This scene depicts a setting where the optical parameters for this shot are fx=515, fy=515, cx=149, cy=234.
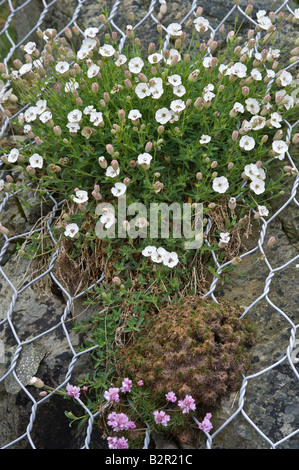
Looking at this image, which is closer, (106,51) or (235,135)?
(235,135)

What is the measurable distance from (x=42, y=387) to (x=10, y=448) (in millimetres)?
316

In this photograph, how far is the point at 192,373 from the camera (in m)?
1.98

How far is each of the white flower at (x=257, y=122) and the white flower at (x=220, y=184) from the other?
29cm

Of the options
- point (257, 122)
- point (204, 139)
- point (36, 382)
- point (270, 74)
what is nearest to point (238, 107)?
point (257, 122)

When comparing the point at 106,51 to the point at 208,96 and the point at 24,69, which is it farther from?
the point at 208,96

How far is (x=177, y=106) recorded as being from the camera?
2439mm

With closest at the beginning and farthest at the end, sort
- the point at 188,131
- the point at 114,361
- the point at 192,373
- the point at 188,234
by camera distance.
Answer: the point at 192,373, the point at 114,361, the point at 188,234, the point at 188,131

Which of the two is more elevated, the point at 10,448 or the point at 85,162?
the point at 85,162

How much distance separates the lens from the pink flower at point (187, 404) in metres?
1.90

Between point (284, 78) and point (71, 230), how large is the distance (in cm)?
134

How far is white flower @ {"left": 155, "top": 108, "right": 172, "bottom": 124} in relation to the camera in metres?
2.45
